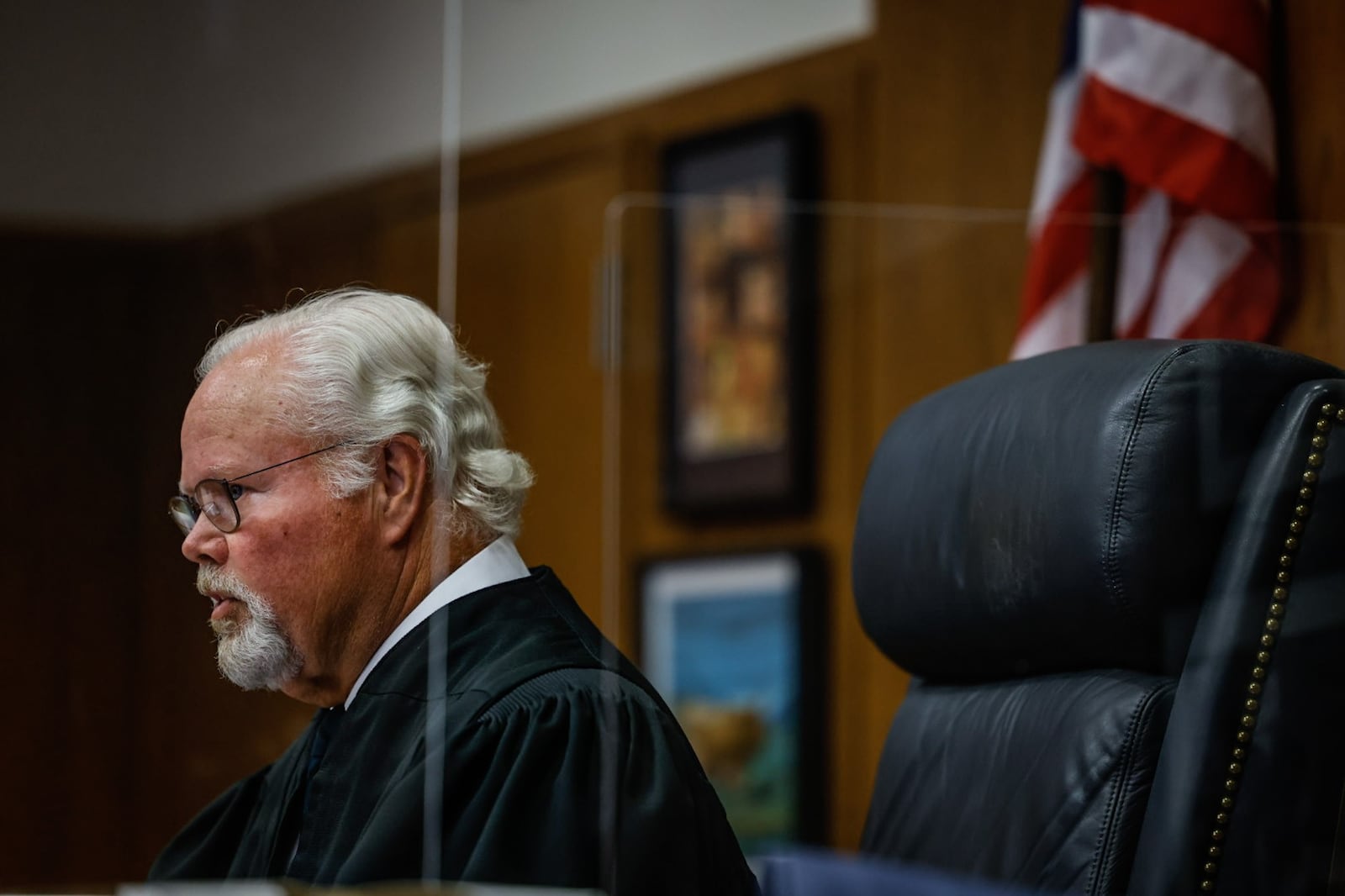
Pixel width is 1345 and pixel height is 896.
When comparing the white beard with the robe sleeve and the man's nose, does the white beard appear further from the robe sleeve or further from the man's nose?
the robe sleeve

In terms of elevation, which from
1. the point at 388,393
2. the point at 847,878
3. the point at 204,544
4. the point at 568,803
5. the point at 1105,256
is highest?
the point at 1105,256

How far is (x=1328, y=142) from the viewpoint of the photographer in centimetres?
207

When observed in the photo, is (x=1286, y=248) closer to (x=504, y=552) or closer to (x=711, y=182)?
(x=711, y=182)

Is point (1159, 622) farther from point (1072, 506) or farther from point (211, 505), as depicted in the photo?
point (211, 505)

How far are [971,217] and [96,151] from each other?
1.17m

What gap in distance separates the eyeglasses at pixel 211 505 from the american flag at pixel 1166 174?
1028 mm

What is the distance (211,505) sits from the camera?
1310mm

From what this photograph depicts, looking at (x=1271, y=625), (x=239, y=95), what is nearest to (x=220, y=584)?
(x=239, y=95)

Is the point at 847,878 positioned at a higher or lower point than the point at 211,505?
lower

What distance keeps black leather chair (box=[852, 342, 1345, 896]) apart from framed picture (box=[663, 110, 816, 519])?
1.00 ft

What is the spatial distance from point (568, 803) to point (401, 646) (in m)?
0.22

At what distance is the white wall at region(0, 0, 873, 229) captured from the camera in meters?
1.28

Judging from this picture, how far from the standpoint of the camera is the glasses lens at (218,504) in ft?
4.28

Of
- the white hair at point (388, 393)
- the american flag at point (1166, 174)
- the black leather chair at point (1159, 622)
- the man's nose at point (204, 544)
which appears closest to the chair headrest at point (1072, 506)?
the black leather chair at point (1159, 622)
